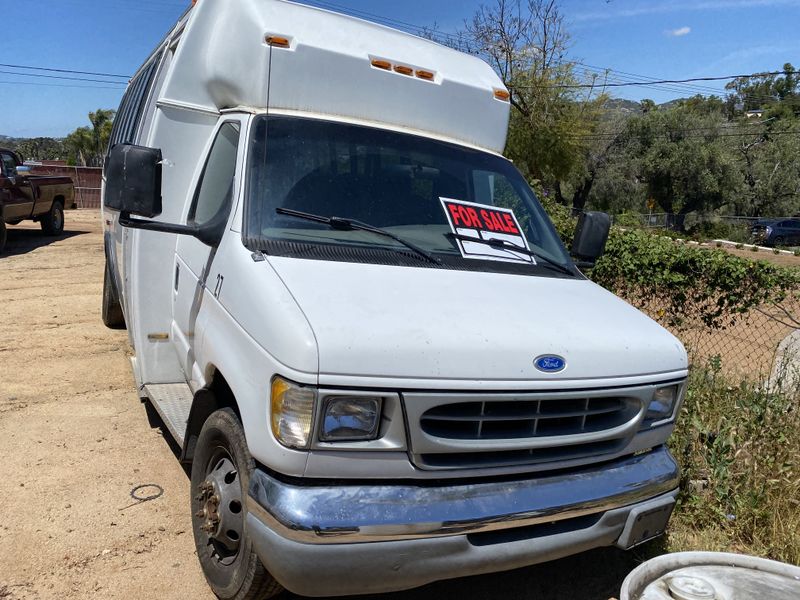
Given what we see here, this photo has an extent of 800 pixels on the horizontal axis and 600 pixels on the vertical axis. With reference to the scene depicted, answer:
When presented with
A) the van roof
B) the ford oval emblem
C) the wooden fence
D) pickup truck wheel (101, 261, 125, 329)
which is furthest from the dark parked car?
the ford oval emblem

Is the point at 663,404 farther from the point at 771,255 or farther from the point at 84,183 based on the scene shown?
the point at 84,183

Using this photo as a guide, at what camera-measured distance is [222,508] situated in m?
2.99

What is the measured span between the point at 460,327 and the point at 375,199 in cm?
114

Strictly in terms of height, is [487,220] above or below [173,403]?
above

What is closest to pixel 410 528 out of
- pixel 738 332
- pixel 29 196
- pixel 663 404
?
pixel 663 404

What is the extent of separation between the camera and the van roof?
3684mm

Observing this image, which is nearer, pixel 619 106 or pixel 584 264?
pixel 584 264

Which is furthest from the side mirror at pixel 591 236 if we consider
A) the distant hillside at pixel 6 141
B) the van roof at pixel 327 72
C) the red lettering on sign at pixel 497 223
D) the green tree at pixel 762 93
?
the green tree at pixel 762 93

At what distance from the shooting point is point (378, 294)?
286 cm

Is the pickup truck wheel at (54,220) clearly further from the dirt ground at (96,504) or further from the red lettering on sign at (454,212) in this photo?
the red lettering on sign at (454,212)

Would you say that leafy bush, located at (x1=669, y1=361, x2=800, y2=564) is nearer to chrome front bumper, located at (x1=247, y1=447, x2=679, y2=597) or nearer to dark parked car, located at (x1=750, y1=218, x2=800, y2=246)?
chrome front bumper, located at (x1=247, y1=447, x2=679, y2=597)

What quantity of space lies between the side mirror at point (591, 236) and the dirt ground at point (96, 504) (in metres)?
1.82

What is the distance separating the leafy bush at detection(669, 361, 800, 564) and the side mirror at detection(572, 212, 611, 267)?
130 centimetres

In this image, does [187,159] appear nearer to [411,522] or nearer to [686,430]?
[411,522]
